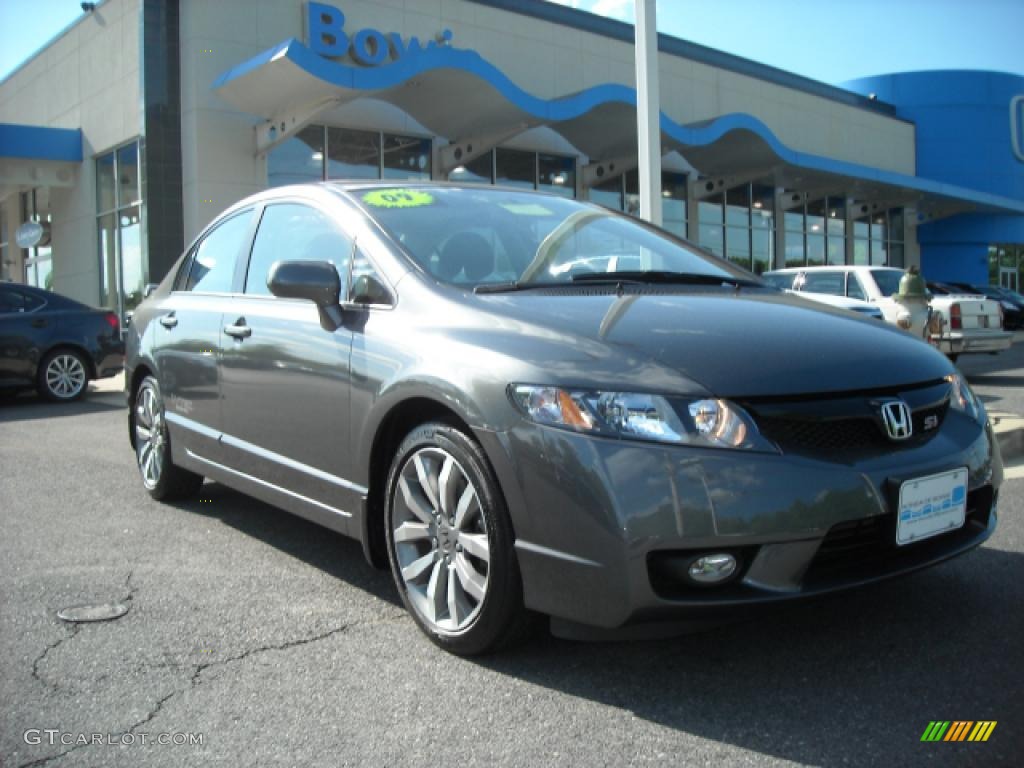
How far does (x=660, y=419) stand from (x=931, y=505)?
877mm

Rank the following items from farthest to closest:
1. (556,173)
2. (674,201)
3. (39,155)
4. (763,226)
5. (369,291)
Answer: (763,226)
(674,201)
(556,173)
(39,155)
(369,291)

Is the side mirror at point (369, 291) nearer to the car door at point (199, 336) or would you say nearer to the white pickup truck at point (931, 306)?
the car door at point (199, 336)

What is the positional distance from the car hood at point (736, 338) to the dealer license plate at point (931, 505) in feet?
1.00

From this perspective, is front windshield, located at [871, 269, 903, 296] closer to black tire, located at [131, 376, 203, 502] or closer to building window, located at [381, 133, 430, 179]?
building window, located at [381, 133, 430, 179]

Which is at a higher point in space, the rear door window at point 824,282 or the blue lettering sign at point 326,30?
the blue lettering sign at point 326,30

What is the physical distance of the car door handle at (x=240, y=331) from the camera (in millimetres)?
3994

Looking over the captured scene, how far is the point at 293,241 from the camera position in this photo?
4.07 metres

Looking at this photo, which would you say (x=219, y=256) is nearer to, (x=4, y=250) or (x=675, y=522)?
(x=675, y=522)

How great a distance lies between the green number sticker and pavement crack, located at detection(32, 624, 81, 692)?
1883 millimetres

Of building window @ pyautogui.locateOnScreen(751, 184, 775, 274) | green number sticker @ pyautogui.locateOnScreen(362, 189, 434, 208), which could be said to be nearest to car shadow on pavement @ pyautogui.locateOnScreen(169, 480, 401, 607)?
green number sticker @ pyautogui.locateOnScreen(362, 189, 434, 208)

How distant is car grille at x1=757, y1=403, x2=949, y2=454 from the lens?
99.7 inches

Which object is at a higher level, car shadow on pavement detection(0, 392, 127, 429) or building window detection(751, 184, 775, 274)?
building window detection(751, 184, 775, 274)

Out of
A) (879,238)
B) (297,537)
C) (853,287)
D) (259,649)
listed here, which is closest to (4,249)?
(853,287)

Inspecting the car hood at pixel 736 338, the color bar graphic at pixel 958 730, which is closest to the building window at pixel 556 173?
the car hood at pixel 736 338
